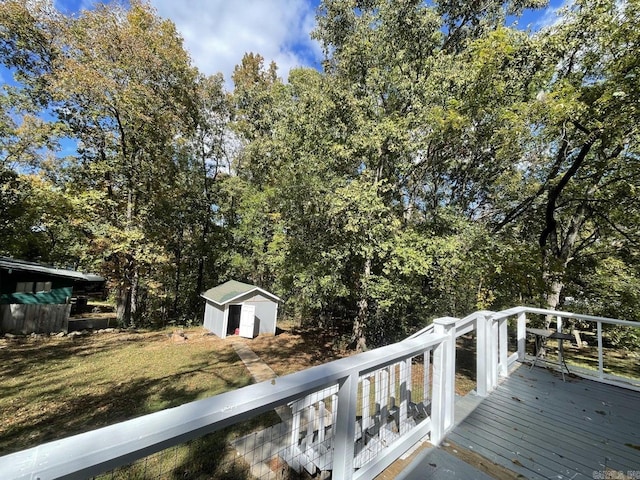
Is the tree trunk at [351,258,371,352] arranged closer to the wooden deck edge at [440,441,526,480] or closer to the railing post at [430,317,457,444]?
the railing post at [430,317,457,444]

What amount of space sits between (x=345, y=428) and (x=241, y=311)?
11254mm

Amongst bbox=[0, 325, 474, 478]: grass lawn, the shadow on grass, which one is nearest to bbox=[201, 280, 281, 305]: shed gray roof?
bbox=[0, 325, 474, 478]: grass lawn

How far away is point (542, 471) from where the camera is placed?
2137mm

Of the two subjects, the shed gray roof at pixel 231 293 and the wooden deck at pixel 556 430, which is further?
the shed gray roof at pixel 231 293

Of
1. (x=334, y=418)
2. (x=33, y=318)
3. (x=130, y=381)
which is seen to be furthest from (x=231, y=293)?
(x=334, y=418)

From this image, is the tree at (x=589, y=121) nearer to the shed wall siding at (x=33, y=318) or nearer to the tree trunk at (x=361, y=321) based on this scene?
the tree trunk at (x=361, y=321)

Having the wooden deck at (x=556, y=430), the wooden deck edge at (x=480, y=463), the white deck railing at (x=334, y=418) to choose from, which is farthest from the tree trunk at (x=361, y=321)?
the wooden deck edge at (x=480, y=463)

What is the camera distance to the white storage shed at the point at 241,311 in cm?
1210

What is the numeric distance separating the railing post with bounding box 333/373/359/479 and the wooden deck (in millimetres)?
1270

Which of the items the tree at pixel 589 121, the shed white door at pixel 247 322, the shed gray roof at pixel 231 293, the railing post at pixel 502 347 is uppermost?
the tree at pixel 589 121

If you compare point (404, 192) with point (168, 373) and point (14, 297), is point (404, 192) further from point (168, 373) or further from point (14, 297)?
point (14, 297)

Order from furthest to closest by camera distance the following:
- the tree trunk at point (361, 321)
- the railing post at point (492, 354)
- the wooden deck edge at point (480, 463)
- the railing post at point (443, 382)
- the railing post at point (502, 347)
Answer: the tree trunk at point (361, 321)
the railing post at point (502, 347)
the railing post at point (492, 354)
the railing post at point (443, 382)
the wooden deck edge at point (480, 463)

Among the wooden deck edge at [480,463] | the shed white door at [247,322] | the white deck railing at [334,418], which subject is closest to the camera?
the white deck railing at [334,418]

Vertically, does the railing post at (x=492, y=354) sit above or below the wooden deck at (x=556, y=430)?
above
